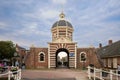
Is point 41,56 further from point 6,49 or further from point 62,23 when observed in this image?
point 6,49

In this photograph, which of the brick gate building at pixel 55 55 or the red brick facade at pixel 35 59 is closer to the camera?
the brick gate building at pixel 55 55

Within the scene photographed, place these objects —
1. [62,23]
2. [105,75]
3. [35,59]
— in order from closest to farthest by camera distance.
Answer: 1. [105,75]
2. [35,59]
3. [62,23]

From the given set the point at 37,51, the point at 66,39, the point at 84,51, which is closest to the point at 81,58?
the point at 84,51

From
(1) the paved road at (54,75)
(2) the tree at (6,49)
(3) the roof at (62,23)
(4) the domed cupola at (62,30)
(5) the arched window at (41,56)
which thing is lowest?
(1) the paved road at (54,75)

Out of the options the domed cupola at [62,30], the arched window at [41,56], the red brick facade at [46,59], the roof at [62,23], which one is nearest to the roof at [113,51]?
the red brick facade at [46,59]

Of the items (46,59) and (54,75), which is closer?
(54,75)

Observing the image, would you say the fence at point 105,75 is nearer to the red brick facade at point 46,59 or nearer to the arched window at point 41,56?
the red brick facade at point 46,59

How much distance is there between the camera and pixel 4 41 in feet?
241

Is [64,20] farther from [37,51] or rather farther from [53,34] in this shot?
[37,51]

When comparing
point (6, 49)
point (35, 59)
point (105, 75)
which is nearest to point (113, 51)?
point (35, 59)

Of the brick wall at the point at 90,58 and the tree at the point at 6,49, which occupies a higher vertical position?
the tree at the point at 6,49

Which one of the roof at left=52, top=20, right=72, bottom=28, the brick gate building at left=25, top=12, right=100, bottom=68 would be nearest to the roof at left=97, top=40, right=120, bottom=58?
the brick gate building at left=25, top=12, right=100, bottom=68

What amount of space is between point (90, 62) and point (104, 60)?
12.5 feet

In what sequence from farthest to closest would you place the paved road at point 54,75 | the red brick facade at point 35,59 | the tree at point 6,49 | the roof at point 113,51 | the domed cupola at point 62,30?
the tree at point 6,49 < the domed cupola at point 62,30 < the red brick facade at point 35,59 < the roof at point 113,51 < the paved road at point 54,75
